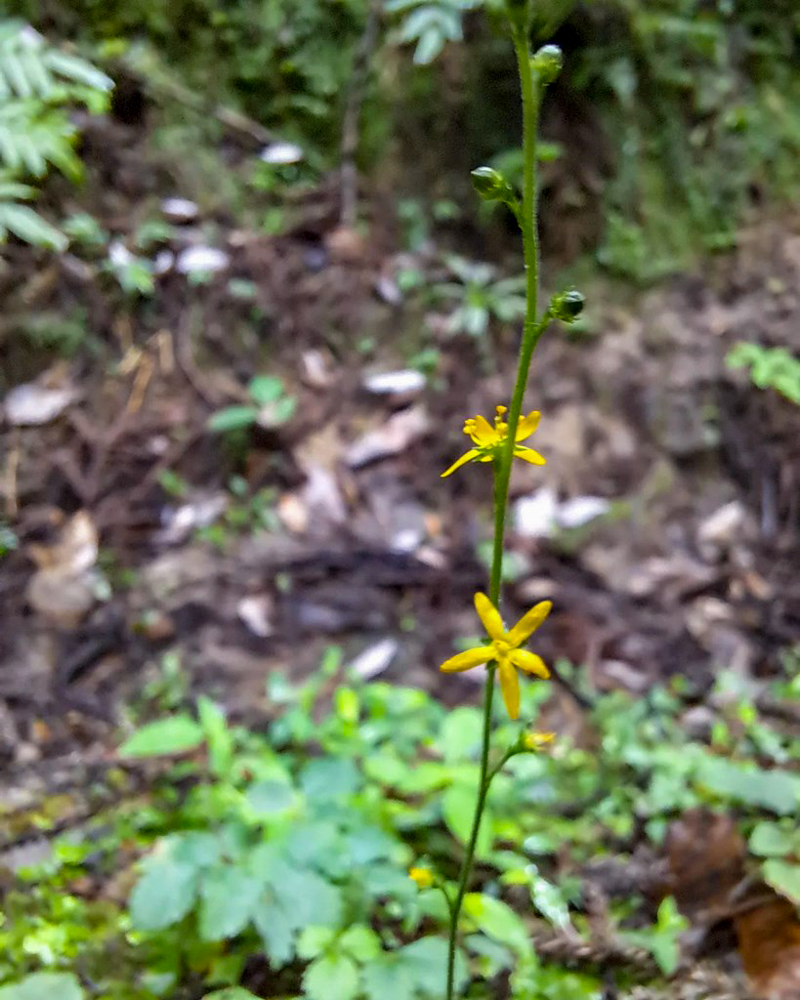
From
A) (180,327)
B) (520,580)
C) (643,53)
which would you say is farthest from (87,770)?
(643,53)

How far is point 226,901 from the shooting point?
121 centimetres

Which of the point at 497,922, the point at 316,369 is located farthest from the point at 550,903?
the point at 316,369

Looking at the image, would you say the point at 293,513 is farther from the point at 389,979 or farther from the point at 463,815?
the point at 389,979

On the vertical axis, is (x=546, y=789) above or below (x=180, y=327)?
below

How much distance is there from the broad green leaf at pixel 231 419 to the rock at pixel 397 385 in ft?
1.45

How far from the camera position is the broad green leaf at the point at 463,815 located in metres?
1.41

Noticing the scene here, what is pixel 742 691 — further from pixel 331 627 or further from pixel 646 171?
pixel 646 171

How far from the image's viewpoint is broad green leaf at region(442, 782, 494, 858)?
1.41m

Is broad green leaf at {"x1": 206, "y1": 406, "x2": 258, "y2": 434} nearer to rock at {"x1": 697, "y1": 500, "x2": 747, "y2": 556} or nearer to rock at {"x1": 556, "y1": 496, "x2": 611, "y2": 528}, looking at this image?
rock at {"x1": 556, "y1": 496, "x2": 611, "y2": 528}

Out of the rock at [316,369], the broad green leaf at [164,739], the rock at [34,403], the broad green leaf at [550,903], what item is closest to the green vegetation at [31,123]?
the rock at [34,403]

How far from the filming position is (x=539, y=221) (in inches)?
108

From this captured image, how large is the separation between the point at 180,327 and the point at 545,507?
1396 millimetres

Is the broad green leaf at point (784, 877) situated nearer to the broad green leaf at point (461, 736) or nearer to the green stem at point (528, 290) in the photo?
the broad green leaf at point (461, 736)

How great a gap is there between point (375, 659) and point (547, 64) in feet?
5.11
